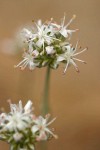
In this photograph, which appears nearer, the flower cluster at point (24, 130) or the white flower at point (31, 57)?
the flower cluster at point (24, 130)

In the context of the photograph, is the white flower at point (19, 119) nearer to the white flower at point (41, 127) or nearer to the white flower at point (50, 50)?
the white flower at point (41, 127)

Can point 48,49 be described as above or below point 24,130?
above

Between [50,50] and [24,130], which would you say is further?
[50,50]

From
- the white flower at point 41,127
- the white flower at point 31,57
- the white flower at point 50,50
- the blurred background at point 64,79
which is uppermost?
the blurred background at point 64,79

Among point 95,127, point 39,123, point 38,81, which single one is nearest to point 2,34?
point 38,81

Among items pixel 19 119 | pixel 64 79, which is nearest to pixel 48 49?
pixel 19 119

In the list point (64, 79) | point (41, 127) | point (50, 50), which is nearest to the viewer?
point (41, 127)

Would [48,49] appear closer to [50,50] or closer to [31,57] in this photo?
[50,50]

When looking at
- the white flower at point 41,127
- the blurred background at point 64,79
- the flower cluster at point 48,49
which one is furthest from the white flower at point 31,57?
the blurred background at point 64,79

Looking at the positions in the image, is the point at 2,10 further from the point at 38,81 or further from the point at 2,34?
the point at 38,81

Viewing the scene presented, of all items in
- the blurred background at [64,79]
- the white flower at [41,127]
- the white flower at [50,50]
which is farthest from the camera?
the blurred background at [64,79]

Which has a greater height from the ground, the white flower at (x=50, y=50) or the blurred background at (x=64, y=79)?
the blurred background at (x=64, y=79)
